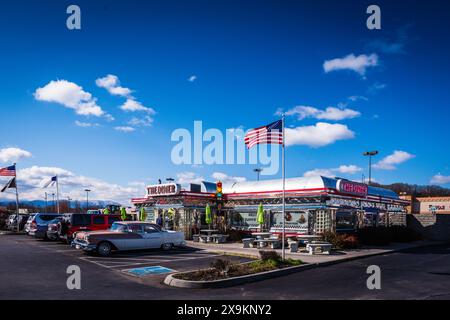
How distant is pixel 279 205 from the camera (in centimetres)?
2511

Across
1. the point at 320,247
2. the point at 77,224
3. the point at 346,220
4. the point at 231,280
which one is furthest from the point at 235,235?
the point at 231,280

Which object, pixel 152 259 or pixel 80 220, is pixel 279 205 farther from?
pixel 80 220

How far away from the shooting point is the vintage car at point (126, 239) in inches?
682

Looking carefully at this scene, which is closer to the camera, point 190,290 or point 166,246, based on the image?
point 190,290

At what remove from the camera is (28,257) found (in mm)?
16859

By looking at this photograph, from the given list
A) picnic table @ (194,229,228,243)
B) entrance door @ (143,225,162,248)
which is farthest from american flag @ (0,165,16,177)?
entrance door @ (143,225,162,248)

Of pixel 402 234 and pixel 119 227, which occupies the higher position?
pixel 119 227

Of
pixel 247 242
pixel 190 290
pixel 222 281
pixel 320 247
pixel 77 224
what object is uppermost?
pixel 77 224

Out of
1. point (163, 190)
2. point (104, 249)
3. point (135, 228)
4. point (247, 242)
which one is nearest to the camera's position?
point (104, 249)

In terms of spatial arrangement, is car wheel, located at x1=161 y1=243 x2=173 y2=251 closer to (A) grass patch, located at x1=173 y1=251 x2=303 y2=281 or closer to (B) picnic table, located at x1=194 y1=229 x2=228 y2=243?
(B) picnic table, located at x1=194 y1=229 x2=228 y2=243

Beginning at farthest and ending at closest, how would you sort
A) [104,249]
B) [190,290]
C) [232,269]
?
1. [104,249]
2. [232,269]
3. [190,290]

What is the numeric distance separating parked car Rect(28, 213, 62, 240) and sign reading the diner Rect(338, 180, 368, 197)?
1921 centimetres

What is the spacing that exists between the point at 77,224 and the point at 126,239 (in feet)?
19.0

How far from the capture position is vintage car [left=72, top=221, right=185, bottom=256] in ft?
56.9
